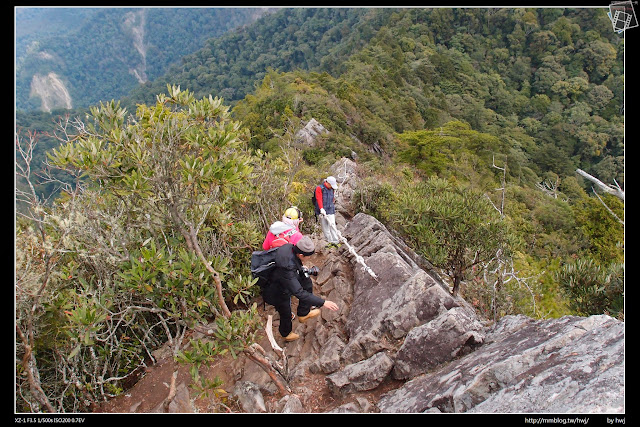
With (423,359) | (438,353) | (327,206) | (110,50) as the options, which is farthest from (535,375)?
(110,50)

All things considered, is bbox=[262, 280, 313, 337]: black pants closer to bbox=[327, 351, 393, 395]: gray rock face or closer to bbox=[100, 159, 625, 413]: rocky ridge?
bbox=[100, 159, 625, 413]: rocky ridge

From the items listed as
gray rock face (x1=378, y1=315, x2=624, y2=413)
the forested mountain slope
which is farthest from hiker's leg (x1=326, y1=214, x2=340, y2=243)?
the forested mountain slope

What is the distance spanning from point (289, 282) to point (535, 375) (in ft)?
10.8

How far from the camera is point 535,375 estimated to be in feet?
15.2

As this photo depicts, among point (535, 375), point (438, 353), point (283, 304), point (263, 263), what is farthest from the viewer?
point (283, 304)

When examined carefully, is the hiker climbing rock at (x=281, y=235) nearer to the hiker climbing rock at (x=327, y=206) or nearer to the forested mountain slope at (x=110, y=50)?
the hiker climbing rock at (x=327, y=206)

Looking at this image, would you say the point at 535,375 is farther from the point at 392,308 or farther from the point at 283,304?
the point at 283,304

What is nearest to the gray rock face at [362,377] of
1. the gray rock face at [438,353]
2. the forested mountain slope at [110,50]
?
the gray rock face at [438,353]

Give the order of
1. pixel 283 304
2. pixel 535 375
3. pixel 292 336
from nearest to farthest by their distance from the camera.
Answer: pixel 535 375 → pixel 283 304 → pixel 292 336

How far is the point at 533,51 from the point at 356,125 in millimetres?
54599

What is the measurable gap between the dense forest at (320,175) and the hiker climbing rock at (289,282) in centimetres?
54

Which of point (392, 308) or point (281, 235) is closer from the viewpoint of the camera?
point (281, 235)

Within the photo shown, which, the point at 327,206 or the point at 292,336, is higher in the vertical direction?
the point at 327,206

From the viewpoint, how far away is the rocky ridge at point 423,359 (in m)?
4.42
